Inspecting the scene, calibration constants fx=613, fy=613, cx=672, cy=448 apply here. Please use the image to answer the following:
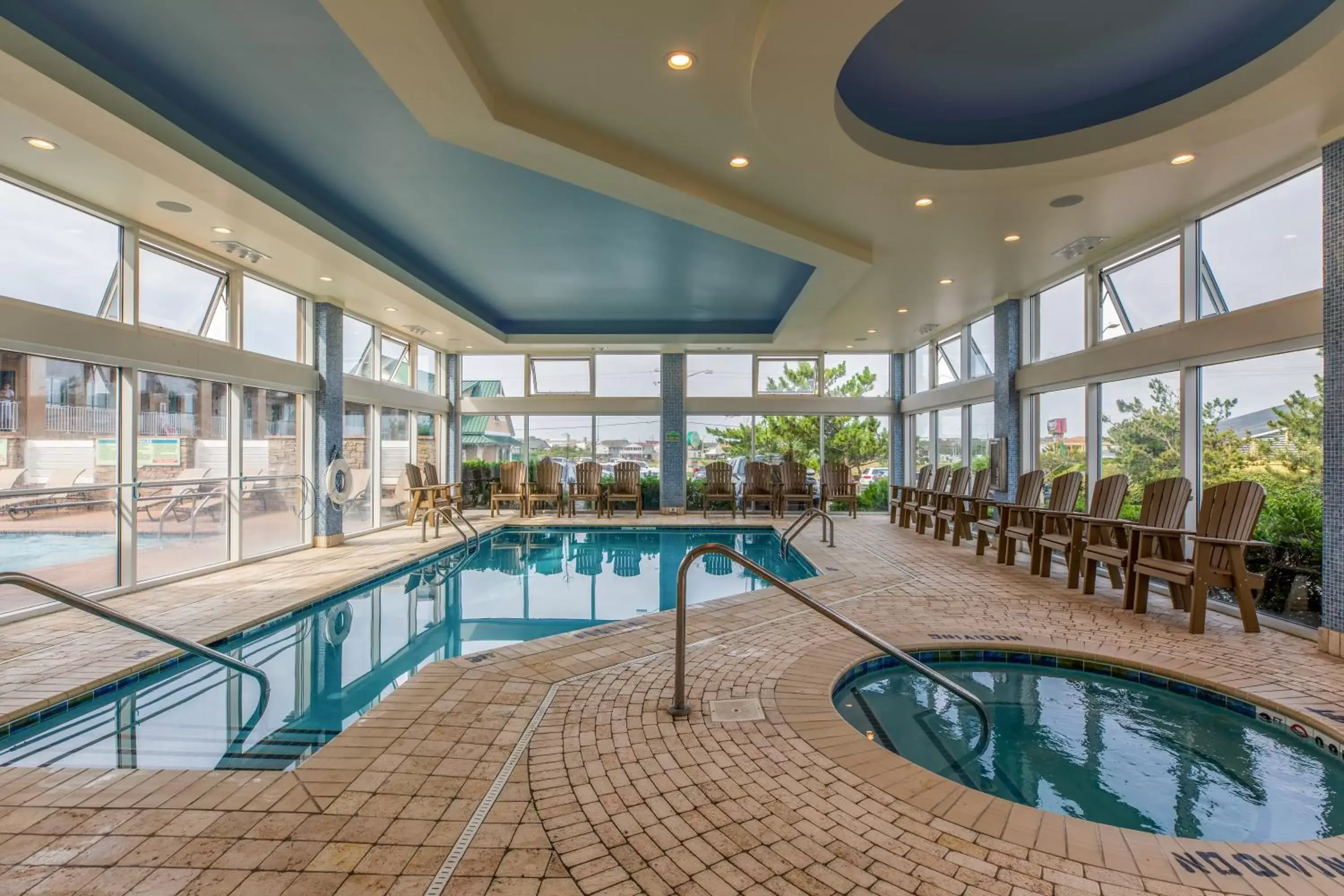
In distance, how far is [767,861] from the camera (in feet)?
6.13

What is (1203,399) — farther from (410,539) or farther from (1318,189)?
(410,539)

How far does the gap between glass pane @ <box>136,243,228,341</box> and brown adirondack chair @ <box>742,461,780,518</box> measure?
8576 mm

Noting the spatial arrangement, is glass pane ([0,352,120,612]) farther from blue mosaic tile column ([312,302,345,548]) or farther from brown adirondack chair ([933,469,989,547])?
brown adirondack chair ([933,469,989,547])

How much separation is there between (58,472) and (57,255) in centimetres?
174

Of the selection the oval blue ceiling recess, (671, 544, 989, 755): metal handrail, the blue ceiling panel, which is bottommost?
(671, 544, 989, 755): metal handrail

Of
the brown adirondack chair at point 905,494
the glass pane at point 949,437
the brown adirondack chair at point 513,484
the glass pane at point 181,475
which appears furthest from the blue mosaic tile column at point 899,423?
the glass pane at point 181,475

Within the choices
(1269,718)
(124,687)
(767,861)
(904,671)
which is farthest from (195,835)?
(1269,718)

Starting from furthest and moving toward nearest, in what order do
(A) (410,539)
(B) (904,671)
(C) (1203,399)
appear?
(A) (410,539) → (C) (1203,399) → (B) (904,671)

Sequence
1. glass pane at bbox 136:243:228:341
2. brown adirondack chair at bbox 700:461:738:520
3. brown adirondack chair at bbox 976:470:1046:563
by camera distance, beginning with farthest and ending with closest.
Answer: brown adirondack chair at bbox 700:461:738:520
brown adirondack chair at bbox 976:470:1046:563
glass pane at bbox 136:243:228:341

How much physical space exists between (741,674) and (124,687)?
143 inches

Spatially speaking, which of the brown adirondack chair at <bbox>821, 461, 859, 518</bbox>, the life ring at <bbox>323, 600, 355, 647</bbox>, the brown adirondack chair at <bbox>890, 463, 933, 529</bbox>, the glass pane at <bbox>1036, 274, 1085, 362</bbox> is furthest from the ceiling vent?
the life ring at <bbox>323, 600, 355, 647</bbox>

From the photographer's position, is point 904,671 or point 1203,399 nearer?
point 904,671

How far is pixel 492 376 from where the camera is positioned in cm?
1312

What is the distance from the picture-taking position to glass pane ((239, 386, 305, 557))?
23.4 feet
